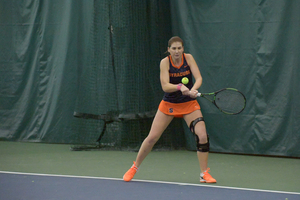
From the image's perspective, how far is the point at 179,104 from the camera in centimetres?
468

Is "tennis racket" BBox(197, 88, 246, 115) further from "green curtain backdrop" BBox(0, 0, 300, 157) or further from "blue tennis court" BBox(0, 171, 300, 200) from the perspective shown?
"green curtain backdrop" BBox(0, 0, 300, 157)

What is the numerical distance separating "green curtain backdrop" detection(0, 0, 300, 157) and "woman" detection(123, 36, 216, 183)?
6.55 feet

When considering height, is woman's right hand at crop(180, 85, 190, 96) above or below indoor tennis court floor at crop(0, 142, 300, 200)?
above

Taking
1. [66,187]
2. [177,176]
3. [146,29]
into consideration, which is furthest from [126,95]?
[66,187]

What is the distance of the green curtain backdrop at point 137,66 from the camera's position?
6.29 metres

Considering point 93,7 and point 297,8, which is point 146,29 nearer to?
point 93,7

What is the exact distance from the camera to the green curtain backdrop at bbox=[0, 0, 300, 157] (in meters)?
6.29

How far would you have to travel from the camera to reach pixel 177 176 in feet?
16.7

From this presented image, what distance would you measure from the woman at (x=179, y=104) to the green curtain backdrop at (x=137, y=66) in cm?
200

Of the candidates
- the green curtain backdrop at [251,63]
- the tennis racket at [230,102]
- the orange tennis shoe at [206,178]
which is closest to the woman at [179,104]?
the orange tennis shoe at [206,178]

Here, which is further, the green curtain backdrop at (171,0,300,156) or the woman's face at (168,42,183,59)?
the green curtain backdrop at (171,0,300,156)

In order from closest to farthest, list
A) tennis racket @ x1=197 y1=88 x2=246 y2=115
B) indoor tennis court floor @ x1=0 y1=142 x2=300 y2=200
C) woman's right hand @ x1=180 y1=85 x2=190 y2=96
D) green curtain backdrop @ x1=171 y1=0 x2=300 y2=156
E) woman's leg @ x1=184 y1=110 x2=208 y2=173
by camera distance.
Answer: indoor tennis court floor @ x1=0 y1=142 x2=300 y2=200, woman's right hand @ x1=180 y1=85 x2=190 y2=96, woman's leg @ x1=184 y1=110 x2=208 y2=173, tennis racket @ x1=197 y1=88 x2=246 y2=115, green curtain backdrop @ x1=171 y1=0 x2=300 y2=156

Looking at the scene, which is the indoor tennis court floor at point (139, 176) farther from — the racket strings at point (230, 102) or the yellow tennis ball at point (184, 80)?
the yellow tennis ball at point (184, 80)

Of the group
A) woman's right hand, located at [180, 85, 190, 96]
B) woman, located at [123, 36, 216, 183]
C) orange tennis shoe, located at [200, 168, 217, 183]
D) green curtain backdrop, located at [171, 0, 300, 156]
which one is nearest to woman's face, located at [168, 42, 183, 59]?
woman, located at [123, 36, 216, 183]
